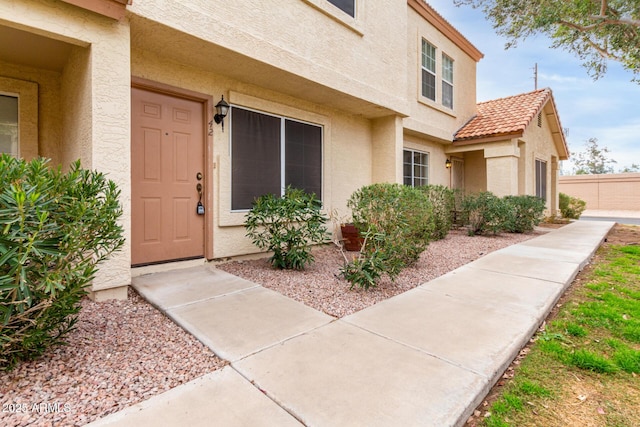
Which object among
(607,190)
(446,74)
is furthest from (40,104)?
(607,190)

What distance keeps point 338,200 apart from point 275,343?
5353mm

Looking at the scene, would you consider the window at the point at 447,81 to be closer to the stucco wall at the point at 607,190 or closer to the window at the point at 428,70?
the window at the point at 428,70

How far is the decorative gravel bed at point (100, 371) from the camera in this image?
6.36 ft

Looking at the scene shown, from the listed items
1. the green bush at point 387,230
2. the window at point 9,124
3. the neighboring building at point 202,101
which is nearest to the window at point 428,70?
the neighboring building at point 202,101

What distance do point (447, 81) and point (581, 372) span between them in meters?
10.4

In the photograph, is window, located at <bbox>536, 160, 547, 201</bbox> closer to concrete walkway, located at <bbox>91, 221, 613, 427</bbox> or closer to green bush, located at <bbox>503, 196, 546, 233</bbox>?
green bush, located at <bbox>503, 196, 546, 233</bbox>

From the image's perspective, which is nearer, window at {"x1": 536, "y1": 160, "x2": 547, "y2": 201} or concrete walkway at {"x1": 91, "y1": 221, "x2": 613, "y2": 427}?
concrete walkway at {"x1": 91, "y1": 221, "x2": 613, "y2": 427}

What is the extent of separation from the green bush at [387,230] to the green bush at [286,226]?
2.50ft

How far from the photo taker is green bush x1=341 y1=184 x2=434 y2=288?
14.0ft

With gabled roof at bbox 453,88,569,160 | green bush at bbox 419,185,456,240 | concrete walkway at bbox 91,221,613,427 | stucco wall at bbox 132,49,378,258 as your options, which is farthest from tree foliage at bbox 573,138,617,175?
concrete walkway at bbox 91,221,613,427

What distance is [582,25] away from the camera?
33.1 feet

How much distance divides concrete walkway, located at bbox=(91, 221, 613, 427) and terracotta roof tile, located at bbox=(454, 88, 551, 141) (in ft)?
23.3

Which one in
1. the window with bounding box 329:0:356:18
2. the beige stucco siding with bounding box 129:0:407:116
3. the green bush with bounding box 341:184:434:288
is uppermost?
the window with bounding box 329:0:356:18

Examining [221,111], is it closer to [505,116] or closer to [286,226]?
[286,226]
